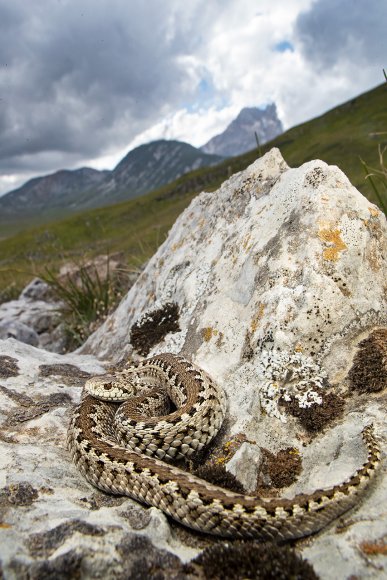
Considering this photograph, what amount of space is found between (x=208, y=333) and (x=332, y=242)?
2.71 meters

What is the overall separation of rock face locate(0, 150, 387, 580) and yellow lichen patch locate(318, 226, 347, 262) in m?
0.03

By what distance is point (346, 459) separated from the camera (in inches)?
215

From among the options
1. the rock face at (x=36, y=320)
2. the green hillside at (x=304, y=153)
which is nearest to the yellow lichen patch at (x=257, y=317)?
the rock face at (x=36, y=320)

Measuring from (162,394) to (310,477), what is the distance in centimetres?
319

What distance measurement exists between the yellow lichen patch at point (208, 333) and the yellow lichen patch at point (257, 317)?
93cm

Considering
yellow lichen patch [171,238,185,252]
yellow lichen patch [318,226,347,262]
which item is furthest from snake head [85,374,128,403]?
yellow lichen patch [171,238,185,252]

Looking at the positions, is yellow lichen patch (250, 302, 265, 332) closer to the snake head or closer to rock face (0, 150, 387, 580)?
rock face (0, 150, 387, 580)

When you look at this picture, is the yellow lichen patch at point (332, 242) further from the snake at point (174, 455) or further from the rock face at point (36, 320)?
the rock face at point (36, 320)

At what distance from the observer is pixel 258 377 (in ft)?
22.8

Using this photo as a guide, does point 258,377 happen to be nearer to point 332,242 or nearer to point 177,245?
point 332,242

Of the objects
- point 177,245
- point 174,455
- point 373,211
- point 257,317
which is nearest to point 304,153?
point 177,245

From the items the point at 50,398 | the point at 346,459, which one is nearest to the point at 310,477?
the point at 346,459

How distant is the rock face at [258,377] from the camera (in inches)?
171

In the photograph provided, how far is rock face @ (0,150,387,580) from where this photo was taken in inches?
171
